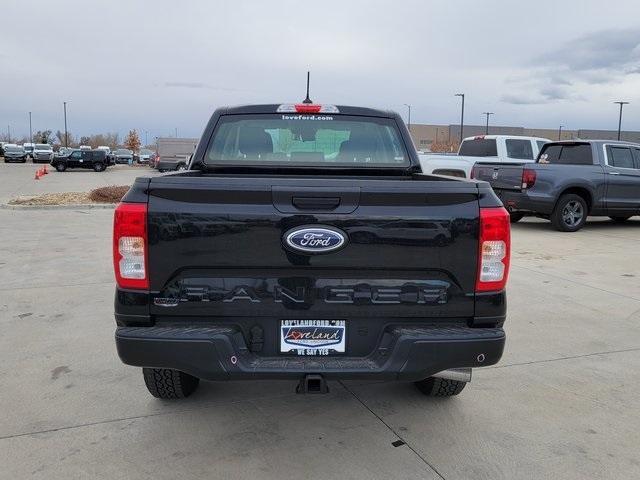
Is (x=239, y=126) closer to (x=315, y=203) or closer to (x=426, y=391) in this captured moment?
(x=315, y=203)

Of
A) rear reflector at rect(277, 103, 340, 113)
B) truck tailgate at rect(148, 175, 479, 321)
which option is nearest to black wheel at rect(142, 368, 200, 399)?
truck tailgate at rect(148, 175, 479, 321)

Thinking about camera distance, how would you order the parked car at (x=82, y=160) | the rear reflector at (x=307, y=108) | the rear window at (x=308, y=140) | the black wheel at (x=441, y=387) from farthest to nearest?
the parked car at (x=82, y=160), the rear reflector at (x=307, y=108), the rear window at (x=308, y=140), the black wheel at (x=441, y=387)

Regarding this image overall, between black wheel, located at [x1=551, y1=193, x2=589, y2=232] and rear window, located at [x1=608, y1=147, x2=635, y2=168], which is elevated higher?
rear window, located at [x1=608, y1=147, x2=635, y2=168]

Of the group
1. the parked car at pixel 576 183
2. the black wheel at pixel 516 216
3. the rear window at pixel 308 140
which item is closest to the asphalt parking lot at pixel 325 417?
the rear window at pixel 308 140

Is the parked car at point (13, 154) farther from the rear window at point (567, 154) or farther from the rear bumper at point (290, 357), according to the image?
the rear bumper at point (290, 357)

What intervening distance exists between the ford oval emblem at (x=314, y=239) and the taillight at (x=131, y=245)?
699 millimetres

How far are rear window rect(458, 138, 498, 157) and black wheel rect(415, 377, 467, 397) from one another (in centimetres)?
1210

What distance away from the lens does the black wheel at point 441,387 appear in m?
3.61

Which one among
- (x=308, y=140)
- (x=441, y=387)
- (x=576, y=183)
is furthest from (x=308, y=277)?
(x=576, y=183)

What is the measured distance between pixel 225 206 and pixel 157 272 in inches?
18.3

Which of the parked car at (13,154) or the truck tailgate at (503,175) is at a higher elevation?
the parked car at (13,154)

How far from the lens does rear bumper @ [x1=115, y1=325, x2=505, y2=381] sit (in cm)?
262

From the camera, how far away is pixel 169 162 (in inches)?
1505

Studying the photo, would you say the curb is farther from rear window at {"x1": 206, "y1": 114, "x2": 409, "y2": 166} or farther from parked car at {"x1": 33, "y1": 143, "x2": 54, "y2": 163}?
parked car at {"x1": 33, "y1": 143, "x2": 54, "y2": 163}
